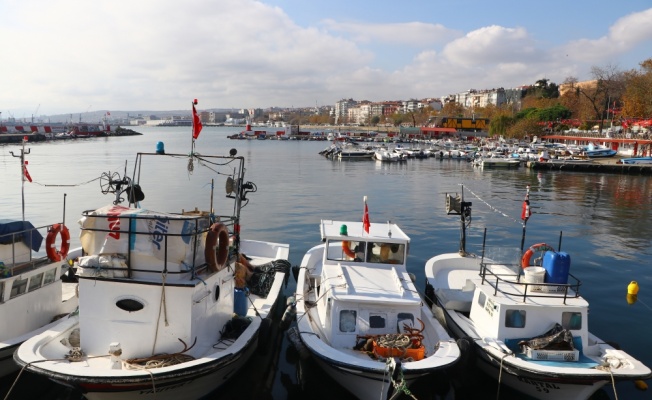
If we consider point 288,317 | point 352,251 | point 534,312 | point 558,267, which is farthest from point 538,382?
point 288,317

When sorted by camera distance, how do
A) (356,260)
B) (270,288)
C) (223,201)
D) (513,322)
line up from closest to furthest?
(513,322) → (356,260) → (270,288) → (223,201)

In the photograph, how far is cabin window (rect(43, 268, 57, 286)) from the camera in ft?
38.8

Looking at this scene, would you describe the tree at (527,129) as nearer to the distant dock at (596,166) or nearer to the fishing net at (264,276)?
the distant dock at (596,166)

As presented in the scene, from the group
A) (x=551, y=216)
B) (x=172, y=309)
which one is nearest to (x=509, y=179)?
(x=551, y=216)

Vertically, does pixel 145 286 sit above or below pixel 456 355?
above

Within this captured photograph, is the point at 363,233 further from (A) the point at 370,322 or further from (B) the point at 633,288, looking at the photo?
(B) the point at 633,288

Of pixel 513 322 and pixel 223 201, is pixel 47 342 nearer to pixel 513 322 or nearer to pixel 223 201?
pixel 513 322

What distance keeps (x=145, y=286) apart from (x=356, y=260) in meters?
5.96

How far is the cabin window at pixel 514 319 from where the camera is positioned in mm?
10930

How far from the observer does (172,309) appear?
930 centimetres

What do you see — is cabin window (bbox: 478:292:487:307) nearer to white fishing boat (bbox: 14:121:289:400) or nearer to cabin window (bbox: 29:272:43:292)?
white fishing boat (bbox: 14:121:289:400)

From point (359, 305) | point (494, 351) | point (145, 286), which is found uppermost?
point (145, 286)

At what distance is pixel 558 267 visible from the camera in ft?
38.3

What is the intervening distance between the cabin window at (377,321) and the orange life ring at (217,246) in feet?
11.7
